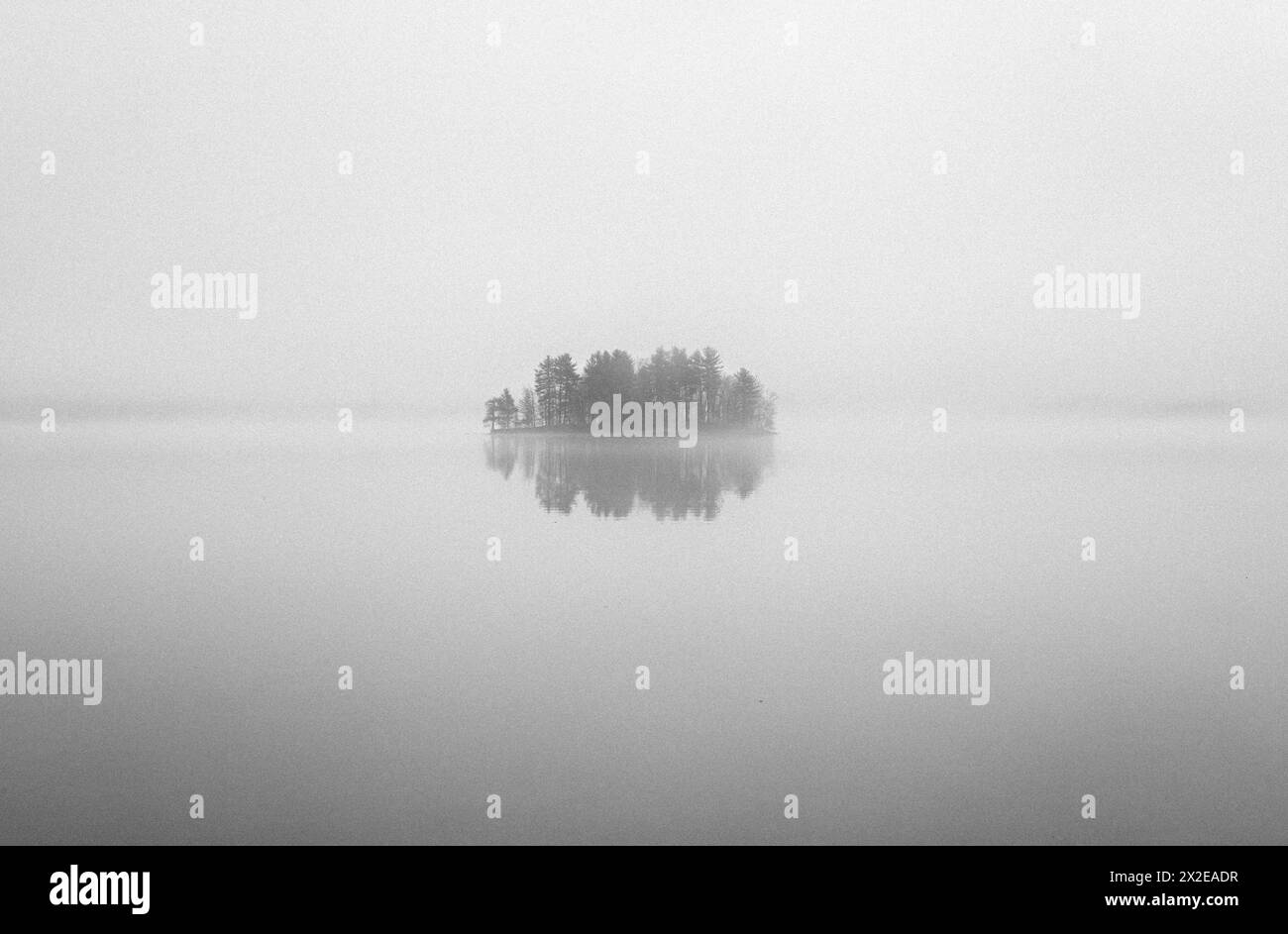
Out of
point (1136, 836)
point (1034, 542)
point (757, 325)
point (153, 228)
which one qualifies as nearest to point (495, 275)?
point (757, 325)

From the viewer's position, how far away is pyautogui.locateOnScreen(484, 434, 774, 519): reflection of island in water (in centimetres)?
502

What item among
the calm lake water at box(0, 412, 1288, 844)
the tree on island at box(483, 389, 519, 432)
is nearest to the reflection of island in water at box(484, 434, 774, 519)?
the calm lake water at box(0, 412, 1288, 844)

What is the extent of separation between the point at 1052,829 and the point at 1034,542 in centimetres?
159

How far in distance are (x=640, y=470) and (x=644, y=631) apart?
96 cm

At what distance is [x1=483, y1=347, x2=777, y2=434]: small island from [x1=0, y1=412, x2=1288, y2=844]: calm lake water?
17 cm

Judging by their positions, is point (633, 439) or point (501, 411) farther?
point (501, 411)

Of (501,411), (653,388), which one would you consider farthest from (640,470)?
(501,411)

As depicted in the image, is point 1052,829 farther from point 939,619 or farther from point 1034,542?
point 1034,542

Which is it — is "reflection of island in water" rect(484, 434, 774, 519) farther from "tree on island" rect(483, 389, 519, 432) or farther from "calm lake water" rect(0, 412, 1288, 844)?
"tree on island" rect(483, 389, 519, 432)

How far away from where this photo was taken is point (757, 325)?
197 inches

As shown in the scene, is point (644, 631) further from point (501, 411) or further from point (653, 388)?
point (501, 411)

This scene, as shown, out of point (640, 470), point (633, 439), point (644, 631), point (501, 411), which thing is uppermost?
point (501, 411)

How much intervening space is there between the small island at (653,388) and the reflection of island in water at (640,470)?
100 millimetres

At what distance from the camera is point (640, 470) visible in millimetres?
5082
